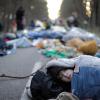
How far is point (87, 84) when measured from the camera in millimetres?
5543

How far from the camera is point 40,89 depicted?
20.2 ft

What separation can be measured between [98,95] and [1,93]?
6.34 ft

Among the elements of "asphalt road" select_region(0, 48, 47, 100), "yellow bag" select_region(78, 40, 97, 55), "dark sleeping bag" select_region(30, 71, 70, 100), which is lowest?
"yellow bag" select_region(78, 40, 97, 55)

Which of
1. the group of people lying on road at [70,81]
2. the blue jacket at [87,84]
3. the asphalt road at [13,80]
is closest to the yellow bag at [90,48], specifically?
the asphalt road at [13,80]

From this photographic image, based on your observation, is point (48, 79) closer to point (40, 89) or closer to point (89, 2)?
point (40, 89)

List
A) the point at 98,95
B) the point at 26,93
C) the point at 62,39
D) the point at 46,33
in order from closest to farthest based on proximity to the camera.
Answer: the point at 98,95
the point at 26,93
the point at 62,39
the point at 46,33

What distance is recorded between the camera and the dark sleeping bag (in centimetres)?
608

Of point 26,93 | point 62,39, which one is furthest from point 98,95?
point 62,39

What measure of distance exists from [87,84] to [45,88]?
0.79 metres

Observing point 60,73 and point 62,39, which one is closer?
point 60,73

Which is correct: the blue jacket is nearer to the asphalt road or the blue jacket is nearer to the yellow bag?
the asphalt road

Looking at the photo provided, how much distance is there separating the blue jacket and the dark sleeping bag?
0.54 m

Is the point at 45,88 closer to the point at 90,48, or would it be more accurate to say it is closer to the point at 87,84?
the point at 87,84

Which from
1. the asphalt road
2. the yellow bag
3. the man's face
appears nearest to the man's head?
the man's face
